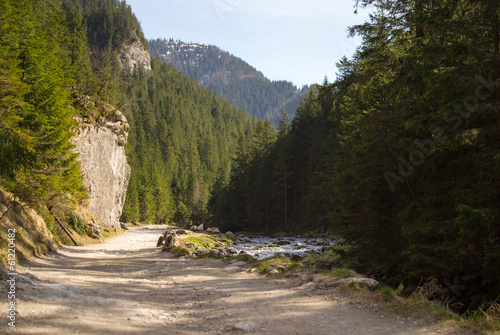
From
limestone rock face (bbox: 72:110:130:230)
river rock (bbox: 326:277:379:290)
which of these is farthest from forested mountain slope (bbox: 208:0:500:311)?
limestone rock face (bbox: 72:110:130:230)

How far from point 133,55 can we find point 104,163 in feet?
449

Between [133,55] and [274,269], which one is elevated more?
[133,55]

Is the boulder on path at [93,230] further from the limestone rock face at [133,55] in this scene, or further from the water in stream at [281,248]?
the limestone rock face at [133,55]

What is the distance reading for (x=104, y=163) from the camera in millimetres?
35844

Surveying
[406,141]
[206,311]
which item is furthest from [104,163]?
[406,141]

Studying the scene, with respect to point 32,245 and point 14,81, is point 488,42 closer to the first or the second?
point 14,81

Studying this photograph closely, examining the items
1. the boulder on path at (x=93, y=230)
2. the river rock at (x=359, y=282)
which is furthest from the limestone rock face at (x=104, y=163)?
the river rock at (x=359, y=282)

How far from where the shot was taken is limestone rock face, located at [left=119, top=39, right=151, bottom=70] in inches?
5851

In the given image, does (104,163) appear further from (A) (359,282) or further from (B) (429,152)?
(B) (429,152)

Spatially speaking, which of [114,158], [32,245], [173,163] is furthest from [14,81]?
[173,163]

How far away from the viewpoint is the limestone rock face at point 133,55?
14862 cm

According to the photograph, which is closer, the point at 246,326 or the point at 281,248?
the point at 246,326

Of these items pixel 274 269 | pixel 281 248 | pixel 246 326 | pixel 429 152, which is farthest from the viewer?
pixel 281 248

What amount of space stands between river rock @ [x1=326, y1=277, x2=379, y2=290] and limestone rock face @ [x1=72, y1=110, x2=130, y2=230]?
1102 inches
